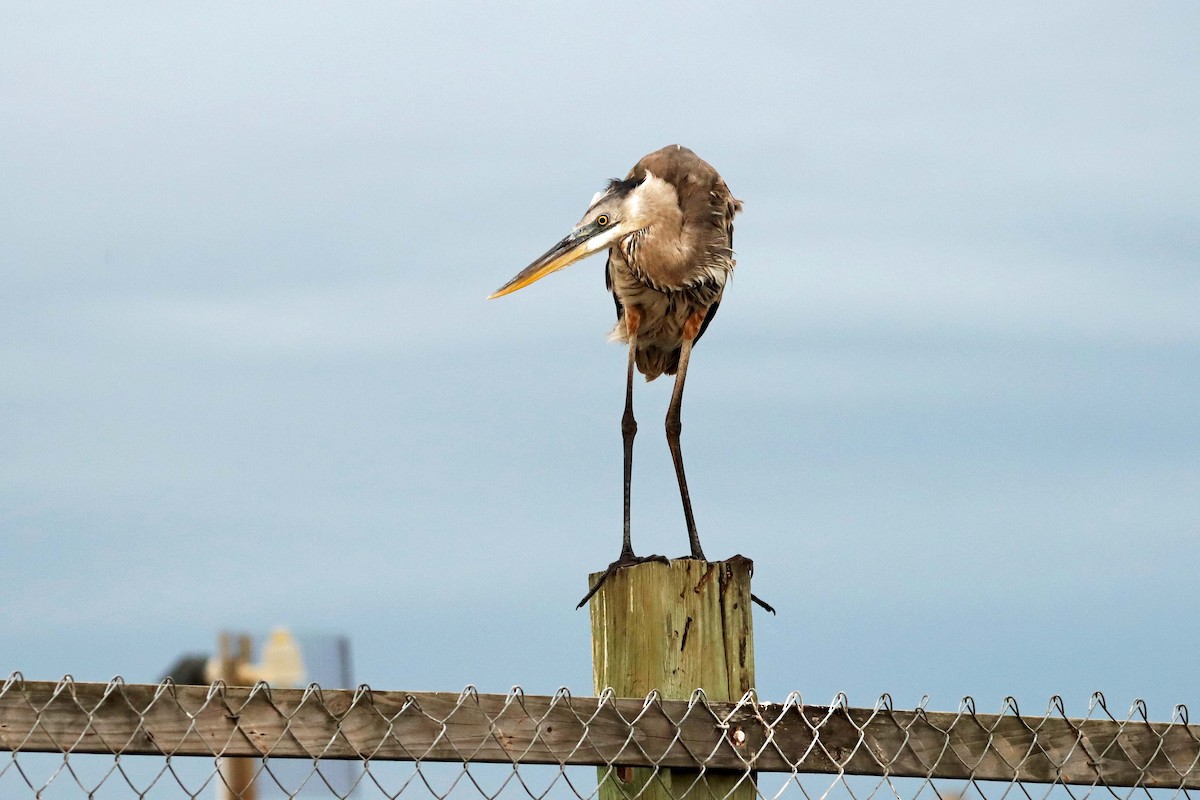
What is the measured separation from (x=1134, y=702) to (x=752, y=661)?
1.06 metres

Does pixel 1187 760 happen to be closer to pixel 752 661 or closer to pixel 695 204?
pixel 752 661

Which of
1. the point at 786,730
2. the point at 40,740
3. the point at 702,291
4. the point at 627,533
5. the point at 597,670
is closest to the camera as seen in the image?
Answer: the point at 40,740

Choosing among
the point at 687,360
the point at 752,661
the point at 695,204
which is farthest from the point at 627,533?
the point at 752,661

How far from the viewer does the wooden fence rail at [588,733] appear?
109 inches

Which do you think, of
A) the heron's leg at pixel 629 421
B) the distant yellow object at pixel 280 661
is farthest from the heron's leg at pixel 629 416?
the distant yellow object at pixel 280 661

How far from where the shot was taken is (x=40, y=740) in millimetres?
2725

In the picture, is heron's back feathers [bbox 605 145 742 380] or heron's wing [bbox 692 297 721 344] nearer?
heron's back feathers [bbox 605 145 742 380]

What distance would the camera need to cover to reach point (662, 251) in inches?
254

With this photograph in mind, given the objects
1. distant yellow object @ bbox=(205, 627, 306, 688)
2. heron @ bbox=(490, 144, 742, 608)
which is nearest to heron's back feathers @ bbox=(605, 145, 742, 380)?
heron @ bbox=(490, 144, 742, 608)

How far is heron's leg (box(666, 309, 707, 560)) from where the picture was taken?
6227 millimetres

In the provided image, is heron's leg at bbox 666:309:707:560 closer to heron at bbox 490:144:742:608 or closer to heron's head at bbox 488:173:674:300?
heron at bbox 490:144:742:608

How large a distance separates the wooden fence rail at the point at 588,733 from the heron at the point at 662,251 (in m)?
2.88

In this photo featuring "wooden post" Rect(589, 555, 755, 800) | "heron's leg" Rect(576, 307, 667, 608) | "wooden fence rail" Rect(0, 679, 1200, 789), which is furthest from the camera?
"heron's leg" Rect(576, 307, 667, 608)

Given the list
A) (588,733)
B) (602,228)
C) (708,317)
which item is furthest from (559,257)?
(588,733)
